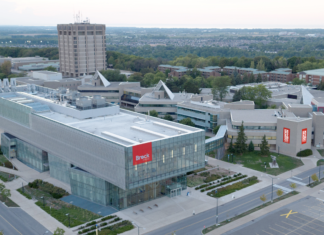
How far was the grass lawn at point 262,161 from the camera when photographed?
84.4 meters

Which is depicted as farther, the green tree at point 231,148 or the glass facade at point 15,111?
the green tree at point 231,148

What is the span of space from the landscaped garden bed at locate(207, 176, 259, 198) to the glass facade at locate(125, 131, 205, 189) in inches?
237

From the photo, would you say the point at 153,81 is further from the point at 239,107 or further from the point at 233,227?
the point at 233,227

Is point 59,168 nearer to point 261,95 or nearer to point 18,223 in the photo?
point 18,223

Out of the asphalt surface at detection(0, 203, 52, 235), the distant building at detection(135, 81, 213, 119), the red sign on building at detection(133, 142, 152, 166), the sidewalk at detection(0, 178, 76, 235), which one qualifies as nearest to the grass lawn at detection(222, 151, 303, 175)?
the red sign on building at detection(133, 142, 152, 166)

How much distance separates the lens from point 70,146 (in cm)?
7406

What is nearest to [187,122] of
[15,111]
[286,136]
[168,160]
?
[286,136]

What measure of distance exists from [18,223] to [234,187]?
39297 mm

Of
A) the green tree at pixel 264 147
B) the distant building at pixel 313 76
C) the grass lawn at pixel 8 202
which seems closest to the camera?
the grass lawn at pixel 8 202

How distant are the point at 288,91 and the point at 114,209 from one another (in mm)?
107940

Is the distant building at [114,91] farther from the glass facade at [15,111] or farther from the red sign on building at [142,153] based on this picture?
the red sign on building at [142,153]

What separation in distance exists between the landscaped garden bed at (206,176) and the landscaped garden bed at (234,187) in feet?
15.9

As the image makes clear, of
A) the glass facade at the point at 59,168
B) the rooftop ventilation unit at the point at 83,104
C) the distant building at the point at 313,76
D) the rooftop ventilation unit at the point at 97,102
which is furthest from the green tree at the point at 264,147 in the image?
the distant building at the point at 313,76

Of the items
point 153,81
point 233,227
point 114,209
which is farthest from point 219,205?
point 153,81
